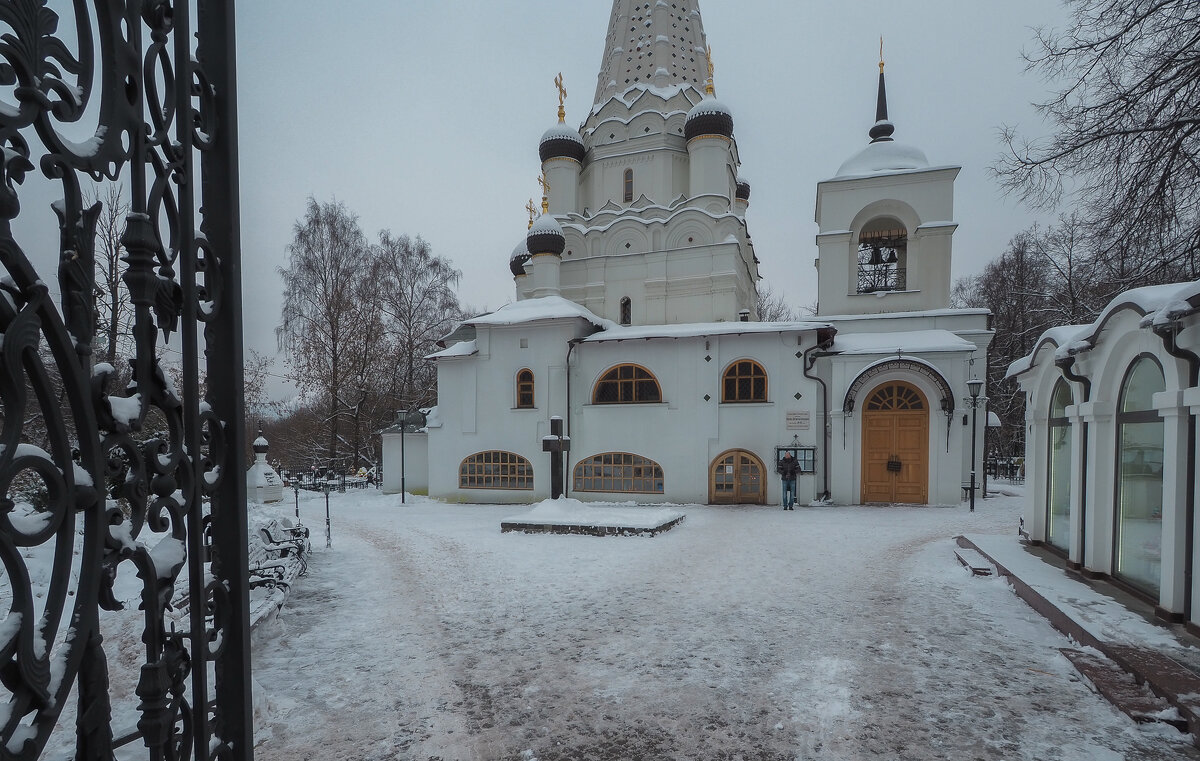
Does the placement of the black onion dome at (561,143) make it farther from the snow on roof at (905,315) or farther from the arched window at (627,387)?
the snow on roof at (905,315)

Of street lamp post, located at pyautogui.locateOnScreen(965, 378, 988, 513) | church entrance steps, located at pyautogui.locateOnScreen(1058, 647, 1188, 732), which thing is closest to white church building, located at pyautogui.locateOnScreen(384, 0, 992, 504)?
street lamp post, located at pyautogui.locateOnScreen(965, 378, 988, 513)

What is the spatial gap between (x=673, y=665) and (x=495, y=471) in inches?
543

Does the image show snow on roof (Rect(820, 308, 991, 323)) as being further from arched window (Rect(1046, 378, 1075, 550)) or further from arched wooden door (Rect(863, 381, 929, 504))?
arched window (Rect(1046, 378, 1075, 550))

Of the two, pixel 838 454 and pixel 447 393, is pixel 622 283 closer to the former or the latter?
pixel 447 393

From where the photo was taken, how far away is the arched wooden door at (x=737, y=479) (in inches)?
648

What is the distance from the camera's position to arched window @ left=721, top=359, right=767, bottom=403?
16609 mm

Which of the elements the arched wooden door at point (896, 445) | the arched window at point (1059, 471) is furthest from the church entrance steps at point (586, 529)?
the arched wooden door at point (896, 445)

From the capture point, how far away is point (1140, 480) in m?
6.41

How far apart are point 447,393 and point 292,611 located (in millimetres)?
12650

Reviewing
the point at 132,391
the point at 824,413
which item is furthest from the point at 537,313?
the point at 132,391

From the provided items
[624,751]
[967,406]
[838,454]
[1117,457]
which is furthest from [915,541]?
[624,751]

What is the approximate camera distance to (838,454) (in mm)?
16297

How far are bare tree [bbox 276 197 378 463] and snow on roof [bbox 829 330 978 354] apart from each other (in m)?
18.8

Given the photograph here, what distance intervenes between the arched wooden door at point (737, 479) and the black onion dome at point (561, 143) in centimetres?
1279
